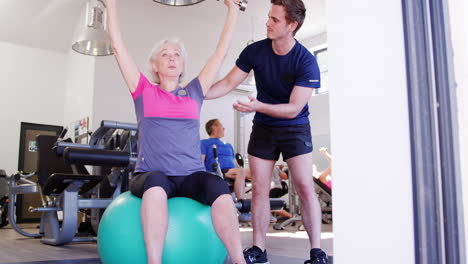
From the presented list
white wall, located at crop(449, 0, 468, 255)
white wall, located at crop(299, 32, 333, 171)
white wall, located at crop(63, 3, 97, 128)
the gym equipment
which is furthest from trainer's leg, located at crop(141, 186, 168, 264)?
white wall, located at crop(299, 32, 333, 171)

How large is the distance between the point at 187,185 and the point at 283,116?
0.52 meters

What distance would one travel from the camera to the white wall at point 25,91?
715 centimetres

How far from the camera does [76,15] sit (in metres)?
7.05

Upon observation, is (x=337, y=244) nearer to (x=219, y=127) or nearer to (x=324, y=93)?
(x=219, y=127)

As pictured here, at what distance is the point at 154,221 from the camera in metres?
1.57

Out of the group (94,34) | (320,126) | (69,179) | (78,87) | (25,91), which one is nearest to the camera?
(69,179)

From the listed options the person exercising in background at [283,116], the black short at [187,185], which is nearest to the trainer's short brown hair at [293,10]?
the person exercising in background at [283,116]

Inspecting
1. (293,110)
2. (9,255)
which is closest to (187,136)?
(293,110)

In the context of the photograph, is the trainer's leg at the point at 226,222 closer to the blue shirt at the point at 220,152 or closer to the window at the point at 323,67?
the blue shirt at the point at 220,152

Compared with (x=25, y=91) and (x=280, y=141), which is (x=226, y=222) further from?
(x=25, y=91)

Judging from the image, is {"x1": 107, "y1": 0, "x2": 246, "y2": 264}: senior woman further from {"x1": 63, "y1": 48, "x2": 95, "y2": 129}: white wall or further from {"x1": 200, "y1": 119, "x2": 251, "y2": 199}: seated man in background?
{"x1": 63, "y1": 48, "x2": 95, "y2": 129}: white wall

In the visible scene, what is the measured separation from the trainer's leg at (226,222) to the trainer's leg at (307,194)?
48 cm

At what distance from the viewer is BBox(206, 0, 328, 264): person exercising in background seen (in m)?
2.04

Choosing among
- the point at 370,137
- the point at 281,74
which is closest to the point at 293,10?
the point at 281,74
